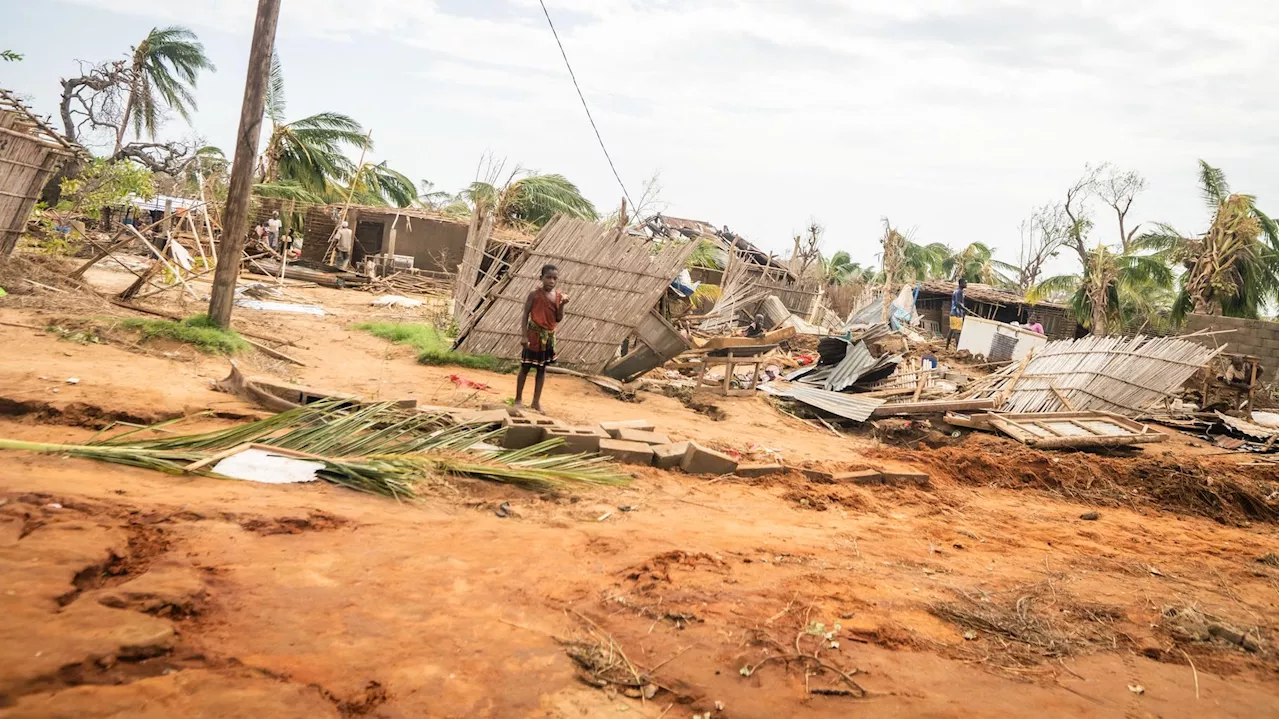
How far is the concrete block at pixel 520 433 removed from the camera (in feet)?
19.7

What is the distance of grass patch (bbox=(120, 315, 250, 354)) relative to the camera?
7.99 meters

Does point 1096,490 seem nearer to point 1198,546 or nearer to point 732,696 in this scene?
point 1198,546

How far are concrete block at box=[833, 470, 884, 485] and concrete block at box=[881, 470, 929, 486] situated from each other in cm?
6

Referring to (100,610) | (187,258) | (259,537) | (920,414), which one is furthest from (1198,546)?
(187,258)

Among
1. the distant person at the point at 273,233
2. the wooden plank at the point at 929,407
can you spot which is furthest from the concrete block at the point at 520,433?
the distant person at the point at 273,233

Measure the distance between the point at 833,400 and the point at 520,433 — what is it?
6590 millimetres

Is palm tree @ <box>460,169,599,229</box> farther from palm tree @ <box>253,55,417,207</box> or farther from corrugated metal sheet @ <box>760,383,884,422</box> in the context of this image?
corrugated metal sheet @ <box>760,383,884,422</box>

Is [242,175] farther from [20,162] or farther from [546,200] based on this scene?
[546,200]

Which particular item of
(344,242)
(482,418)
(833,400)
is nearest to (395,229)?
(344,242)

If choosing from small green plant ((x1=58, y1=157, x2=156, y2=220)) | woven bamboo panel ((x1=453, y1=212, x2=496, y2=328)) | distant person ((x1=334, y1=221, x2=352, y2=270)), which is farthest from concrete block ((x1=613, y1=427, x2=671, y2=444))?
distant person ((x1=334, y1=221, x2=352, y2=270))

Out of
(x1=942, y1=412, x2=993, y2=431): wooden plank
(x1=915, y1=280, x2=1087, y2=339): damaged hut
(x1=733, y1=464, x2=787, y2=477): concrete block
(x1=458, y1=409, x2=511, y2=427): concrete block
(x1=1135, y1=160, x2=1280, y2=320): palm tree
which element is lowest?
(x1=733, y1=464, x2=787, y2=477): concrete block

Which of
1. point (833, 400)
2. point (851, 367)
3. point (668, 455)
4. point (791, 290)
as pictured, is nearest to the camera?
point (668, 455)

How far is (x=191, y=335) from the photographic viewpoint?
8.09m

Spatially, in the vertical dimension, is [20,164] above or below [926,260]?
below
